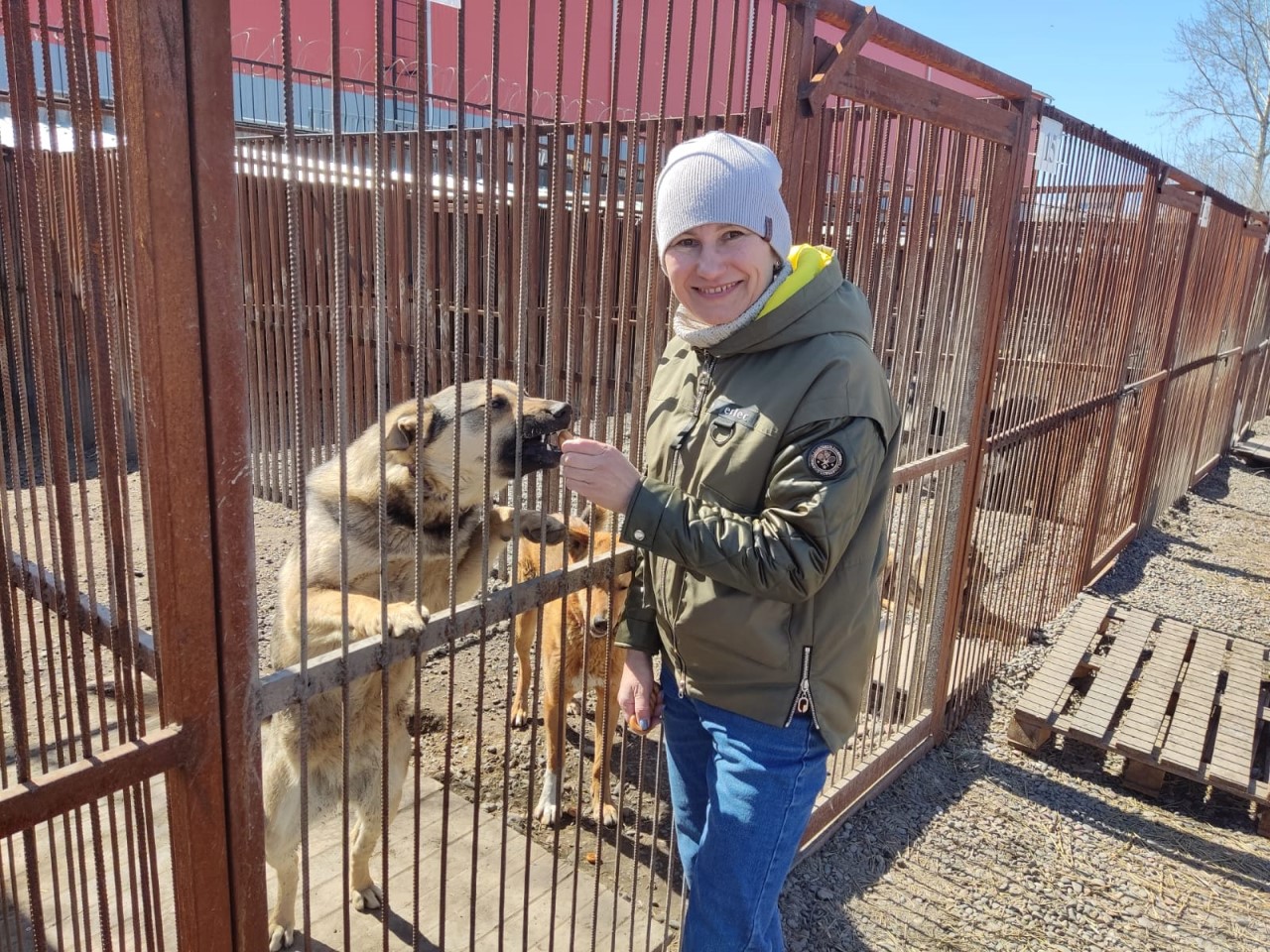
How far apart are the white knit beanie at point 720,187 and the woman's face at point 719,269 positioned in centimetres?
4

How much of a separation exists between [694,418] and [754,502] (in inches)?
11.9

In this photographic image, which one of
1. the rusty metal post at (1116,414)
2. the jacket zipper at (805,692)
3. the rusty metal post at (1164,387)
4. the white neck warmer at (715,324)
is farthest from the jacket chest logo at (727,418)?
the rusty metal post at (1164,387)

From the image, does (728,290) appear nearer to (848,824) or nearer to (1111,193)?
(848,824)

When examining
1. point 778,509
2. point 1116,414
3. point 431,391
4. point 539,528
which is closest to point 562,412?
point 539,528

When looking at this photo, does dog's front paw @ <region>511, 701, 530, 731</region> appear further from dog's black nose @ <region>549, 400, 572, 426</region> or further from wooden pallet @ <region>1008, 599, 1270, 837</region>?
wooden pallet @ <region>1008, 599, 1270, 837</region>

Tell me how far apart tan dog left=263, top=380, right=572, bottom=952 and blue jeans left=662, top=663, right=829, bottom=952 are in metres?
1.03

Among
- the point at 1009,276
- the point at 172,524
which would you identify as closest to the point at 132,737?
the point at 172,524

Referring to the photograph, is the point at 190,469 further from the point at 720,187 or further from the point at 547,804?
the point at 547,804

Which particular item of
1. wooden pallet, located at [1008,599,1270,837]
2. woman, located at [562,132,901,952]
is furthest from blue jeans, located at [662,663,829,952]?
wooden pallet, located at [1008,599,1270,837]

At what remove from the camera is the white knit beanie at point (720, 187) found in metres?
2.00

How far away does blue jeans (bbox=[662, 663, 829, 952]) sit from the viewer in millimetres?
2178

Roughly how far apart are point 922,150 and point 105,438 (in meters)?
3.34

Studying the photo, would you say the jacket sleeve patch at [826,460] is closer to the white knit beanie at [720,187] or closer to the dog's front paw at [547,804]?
the white knit beanie at [720,187]

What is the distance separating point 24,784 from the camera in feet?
4.75
